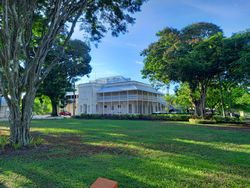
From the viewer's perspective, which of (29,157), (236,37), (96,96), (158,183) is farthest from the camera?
(96,96)

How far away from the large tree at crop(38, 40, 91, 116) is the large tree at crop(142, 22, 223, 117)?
39.7 feet

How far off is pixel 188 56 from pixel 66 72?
821 inches

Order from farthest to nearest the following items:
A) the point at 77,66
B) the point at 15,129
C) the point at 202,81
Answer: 1. the point at 77,66
2. the point at 202,81
3. the point at 15,129

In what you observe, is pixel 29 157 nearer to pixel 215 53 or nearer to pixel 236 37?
pixel 215 53

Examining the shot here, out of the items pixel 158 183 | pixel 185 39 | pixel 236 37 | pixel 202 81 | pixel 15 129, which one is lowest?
pixel 158 183

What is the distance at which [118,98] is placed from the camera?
4388 cm

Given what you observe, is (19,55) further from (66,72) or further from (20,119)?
(66,72)

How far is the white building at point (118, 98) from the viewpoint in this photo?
43.6 m

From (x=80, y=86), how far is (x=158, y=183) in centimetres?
4594

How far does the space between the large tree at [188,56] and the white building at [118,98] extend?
13579 millimetres

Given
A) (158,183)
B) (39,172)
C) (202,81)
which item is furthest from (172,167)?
(202,81)

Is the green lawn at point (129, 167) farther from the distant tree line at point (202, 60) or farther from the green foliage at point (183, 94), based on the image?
the green foliage at point (183, 94)

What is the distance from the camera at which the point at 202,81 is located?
23531mm

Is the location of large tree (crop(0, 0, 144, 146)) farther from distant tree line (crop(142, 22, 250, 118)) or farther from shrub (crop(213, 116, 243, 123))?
shrub (crop(213, 116, 243, 123))
